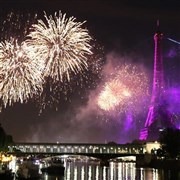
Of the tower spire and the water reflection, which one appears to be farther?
the tower spire

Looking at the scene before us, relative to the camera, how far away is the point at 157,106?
5812 inches

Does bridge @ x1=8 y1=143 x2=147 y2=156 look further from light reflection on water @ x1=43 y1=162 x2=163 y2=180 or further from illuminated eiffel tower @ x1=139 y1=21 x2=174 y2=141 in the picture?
light reflection on water @ x1=43 y1=162 x2=163 y2=180

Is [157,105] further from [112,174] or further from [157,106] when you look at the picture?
[112,174]

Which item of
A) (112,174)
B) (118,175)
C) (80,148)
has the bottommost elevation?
(118,175)

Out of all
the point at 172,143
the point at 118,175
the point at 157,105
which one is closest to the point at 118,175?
the point at 118,175

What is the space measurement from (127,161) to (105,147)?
12881 mm

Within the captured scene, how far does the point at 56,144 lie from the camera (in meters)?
157

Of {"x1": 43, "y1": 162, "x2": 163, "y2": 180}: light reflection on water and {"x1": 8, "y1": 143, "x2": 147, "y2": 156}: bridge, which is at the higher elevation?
{"x1": 8, "y1": 143, "x2": 147, "y2": 156}: bridge

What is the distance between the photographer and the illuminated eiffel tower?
5659 inches

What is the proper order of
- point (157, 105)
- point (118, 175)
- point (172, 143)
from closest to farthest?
point (118, 175), point (172, 143), point (157, 105)

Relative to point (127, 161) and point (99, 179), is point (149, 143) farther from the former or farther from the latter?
point (99, 179)

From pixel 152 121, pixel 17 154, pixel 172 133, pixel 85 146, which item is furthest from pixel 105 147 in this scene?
pixel 172 133

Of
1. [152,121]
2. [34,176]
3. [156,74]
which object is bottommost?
[34,176]

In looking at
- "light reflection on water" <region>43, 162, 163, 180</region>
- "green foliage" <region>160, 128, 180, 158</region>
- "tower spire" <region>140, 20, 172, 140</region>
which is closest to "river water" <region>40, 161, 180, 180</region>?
"light reflection on water" <region>43, 162, 163, 180</region>
